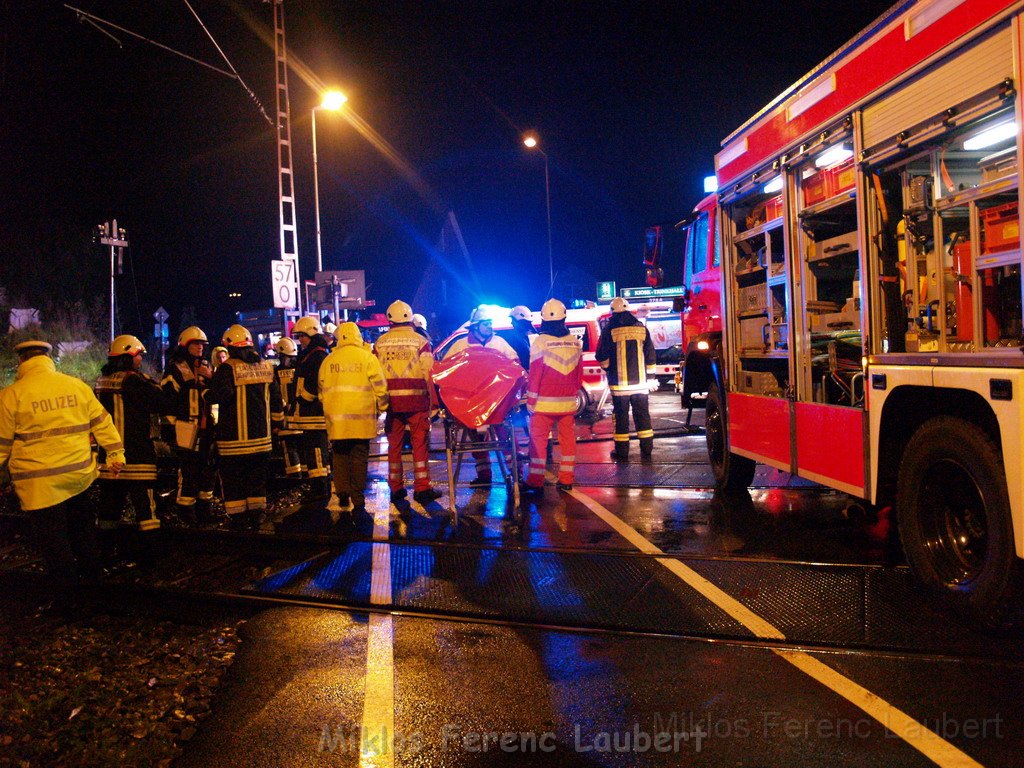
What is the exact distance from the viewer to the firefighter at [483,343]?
24.7 ft

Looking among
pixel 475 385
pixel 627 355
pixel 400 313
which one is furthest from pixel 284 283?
pixel 475 385

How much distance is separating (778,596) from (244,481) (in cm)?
486

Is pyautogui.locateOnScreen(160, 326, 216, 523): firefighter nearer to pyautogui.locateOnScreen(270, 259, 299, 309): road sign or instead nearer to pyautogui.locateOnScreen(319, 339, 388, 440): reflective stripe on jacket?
pyautogui.locateOnScreen(319, 339, 388, 440): reflective stripe on jacket

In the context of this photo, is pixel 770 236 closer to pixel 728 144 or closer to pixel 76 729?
pixel 728 144

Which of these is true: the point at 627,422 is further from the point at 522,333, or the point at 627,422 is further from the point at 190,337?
the point at 190,337

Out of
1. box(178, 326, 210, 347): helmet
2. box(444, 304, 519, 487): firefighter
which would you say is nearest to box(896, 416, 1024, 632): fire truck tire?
box(444, 304, 519, 487): firefighter

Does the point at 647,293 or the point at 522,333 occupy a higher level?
the point at 647,293

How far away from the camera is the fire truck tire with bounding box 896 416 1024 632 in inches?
150

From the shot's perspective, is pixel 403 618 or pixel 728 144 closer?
pixel 403 618

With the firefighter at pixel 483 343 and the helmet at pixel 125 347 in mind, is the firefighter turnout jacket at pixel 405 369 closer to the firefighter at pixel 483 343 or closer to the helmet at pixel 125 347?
the firefighter at pixel 483 343

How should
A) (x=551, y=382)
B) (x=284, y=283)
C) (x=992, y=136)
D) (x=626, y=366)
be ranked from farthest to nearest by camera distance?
(x=284, y=283) → (x=626, y=366) → (x=551, y=382) → (x=992, y=136)

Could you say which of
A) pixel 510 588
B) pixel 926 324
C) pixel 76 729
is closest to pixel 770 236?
pixel 926 324

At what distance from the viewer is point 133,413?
22.8ft

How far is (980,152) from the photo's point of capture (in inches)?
179
